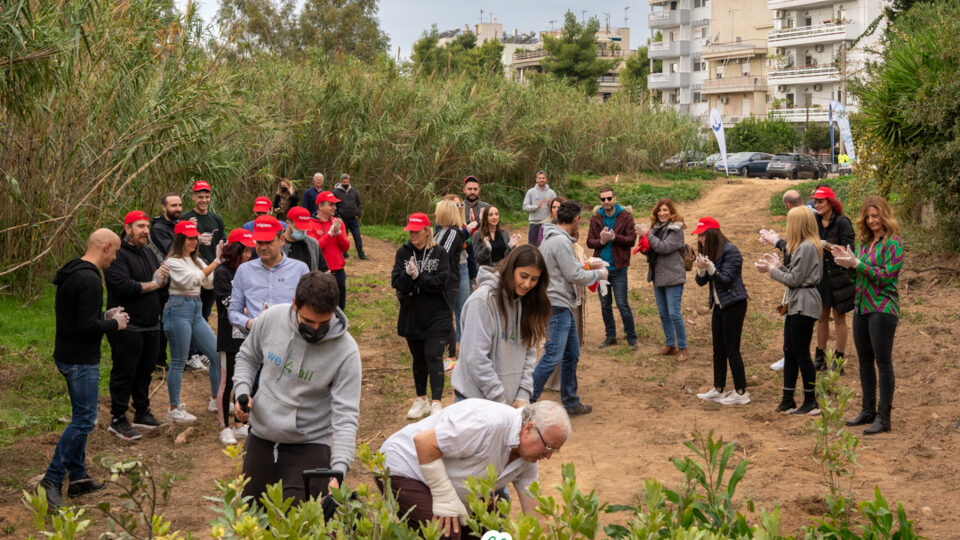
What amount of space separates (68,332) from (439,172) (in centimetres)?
1613

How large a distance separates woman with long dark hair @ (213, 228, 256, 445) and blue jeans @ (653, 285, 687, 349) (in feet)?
15.0

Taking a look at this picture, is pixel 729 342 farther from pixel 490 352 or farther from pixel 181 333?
pixel 181 333

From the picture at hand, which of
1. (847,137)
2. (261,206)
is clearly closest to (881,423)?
(261,206)

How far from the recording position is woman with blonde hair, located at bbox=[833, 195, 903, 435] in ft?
22.5

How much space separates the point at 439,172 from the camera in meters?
21.8

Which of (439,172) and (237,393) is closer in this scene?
(237,393)

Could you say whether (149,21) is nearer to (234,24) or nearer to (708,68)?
(234,24)

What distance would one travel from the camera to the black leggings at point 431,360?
7.61 meters

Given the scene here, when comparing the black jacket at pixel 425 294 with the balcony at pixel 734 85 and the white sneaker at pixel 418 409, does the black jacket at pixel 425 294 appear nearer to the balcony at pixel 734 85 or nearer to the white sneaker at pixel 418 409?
the white sneaker at pixel 418 409

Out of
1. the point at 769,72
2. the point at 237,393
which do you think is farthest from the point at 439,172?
the point at 769,72

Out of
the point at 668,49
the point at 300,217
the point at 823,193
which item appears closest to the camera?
the point at 300,217

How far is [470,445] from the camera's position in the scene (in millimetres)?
3656

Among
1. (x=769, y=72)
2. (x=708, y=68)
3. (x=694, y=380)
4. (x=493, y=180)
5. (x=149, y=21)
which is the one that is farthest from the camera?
(x=708, y=68)

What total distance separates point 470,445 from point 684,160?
1141 inches
